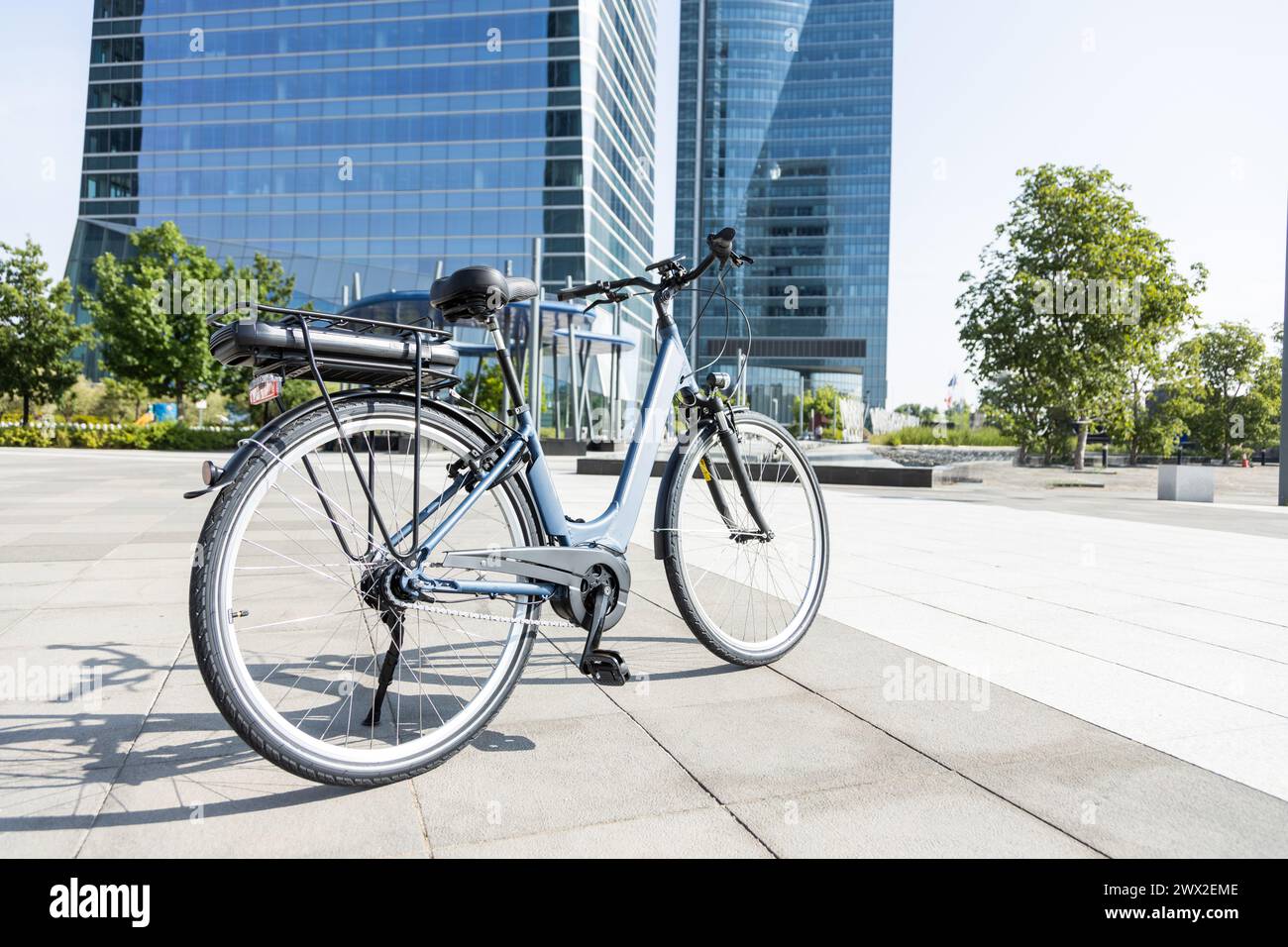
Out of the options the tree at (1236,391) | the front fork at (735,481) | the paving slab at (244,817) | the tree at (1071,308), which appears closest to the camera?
the paving slab at (244,817)

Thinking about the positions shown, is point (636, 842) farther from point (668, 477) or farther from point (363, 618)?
point (668, 477)

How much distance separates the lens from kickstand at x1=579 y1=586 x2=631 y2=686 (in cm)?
276

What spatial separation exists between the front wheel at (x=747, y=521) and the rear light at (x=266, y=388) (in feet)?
4.95

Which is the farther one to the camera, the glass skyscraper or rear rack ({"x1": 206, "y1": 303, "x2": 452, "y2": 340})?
the glass skyscraper

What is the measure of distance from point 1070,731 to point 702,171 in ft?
376

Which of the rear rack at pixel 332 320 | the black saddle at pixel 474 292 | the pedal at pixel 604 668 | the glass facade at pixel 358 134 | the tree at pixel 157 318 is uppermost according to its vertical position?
the glass facade at pixel 358 134

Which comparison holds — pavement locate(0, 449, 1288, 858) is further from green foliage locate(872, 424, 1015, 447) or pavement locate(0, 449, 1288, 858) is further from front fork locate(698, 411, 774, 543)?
green foliage locate(872, 424, 1015, 447)

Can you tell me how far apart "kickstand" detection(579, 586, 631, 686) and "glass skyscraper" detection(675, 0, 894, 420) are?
108m

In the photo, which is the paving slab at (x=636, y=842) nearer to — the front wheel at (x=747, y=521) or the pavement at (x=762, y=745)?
the pavement at (x=762, y=745)

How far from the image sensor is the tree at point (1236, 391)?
4812 centimetres

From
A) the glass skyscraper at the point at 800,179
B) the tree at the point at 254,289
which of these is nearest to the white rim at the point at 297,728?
→ the tree at the point at 254,289

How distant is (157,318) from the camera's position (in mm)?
32531

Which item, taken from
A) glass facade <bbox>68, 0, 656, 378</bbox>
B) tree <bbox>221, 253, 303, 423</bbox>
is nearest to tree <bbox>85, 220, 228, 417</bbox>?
tree <bbox>221, 253, 303, 423</bbox>

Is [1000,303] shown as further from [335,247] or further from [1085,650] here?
[335,247]
